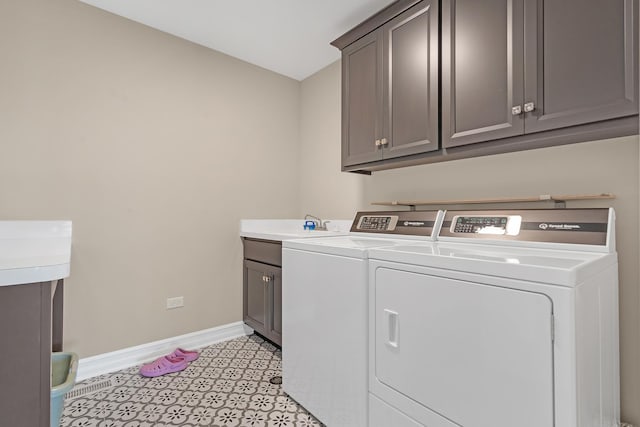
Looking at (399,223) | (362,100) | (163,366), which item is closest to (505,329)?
(399,223)

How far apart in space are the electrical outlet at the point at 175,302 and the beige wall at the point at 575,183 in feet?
5.80

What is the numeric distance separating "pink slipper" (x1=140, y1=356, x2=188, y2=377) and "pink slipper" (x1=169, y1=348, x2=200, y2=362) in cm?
3

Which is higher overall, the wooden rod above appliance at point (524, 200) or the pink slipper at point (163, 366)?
the wooden rod above appliance at point (524, 200)

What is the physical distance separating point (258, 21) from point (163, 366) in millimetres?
2504

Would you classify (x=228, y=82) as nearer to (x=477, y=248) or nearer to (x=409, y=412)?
(x=477, y=248)

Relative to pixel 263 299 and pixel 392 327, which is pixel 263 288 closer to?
pixel 263 299

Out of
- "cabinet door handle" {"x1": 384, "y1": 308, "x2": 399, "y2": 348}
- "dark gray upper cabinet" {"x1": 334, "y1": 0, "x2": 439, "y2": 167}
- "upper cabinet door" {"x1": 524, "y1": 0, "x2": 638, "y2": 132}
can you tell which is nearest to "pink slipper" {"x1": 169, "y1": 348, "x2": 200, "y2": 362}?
"cabinet door handle" {"x1": 384, "y1": 308, "x2": 399, "y2": 348}

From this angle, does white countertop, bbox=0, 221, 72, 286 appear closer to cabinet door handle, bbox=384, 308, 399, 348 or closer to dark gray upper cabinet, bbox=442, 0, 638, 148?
cabinet door handle, bbox=384, 308, 399, 348

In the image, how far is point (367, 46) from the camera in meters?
2.10

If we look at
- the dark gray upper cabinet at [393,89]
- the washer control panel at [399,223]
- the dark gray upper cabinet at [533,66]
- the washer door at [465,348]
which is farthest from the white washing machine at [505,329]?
the dark gray upper cabinet at [393,89]

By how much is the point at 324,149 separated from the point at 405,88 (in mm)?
1194

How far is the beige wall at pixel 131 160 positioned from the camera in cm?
192

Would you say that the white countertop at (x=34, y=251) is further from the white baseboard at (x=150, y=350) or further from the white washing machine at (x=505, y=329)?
the white washing machine at (x=505, y=329)

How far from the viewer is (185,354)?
7.65 feet
